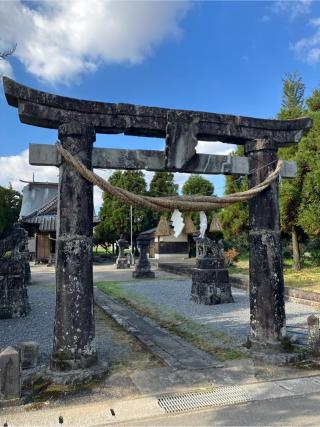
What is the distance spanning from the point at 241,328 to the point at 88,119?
5.71 m

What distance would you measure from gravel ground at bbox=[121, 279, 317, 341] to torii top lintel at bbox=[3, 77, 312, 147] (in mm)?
4035

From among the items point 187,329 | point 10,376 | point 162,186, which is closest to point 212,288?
point 187,329

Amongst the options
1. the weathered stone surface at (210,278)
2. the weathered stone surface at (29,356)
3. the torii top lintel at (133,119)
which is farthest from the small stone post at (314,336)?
the weathered stone surface at (210,278)

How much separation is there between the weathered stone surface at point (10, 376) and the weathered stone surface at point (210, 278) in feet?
26.4

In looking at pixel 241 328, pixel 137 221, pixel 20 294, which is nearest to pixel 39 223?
pixel 137 221

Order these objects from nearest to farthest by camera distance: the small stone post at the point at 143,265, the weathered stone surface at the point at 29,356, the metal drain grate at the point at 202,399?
the metal drain grate at the point at 202,399, the weathered stone surface at the point at 29,356, the small stone post at the point at 143,265

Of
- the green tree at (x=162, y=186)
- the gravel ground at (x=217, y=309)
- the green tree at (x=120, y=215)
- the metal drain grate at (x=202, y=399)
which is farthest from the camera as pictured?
the green tree at (x=162, y=186)

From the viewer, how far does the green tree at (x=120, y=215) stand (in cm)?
3588

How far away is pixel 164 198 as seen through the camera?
18.2 ft

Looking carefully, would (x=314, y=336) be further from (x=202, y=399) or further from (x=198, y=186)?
(x=198, y=186)

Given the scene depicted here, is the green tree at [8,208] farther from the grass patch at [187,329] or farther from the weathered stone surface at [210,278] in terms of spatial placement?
the weathered stone surface at [210,278]

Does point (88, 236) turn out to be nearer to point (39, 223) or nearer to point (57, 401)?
point (57, 401)

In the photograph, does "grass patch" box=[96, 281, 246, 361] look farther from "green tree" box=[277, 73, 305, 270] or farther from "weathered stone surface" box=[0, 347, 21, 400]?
"green tree" box=[277, 73, 305, 270]

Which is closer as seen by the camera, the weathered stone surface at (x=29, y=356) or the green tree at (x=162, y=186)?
the weathered stone surface at (x=29, y=356)
